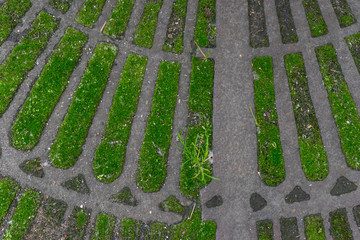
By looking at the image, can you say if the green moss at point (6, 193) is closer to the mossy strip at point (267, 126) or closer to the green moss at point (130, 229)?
A: the green moss at point (130, 229)

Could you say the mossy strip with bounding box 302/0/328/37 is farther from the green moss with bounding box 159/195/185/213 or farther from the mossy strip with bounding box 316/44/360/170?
the green moss with bounding box 159/195/185/213

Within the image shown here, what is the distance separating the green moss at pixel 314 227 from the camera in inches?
213

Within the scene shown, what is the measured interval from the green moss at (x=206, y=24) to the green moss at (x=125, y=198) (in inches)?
137

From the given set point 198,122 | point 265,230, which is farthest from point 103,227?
point 265,230

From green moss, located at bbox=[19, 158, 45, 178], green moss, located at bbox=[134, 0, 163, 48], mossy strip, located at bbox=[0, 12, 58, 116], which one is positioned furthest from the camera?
green moss, located at bbox=[134, 0, 163, 48]

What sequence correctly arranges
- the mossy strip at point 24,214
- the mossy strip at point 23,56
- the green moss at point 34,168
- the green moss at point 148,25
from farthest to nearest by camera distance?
the green moss at point 148,25 → the mossy strip at point 23,56 → the green moss at point 34,168 → the mossy strip at point 24,214

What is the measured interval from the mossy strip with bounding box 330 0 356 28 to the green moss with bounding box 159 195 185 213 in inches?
206

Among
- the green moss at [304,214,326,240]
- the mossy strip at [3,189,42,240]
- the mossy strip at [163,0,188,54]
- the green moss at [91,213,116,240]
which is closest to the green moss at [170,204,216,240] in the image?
the green moss at [91,213,116,240]

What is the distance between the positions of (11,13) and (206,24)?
14.0ft

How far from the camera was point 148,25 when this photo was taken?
18.8 ft

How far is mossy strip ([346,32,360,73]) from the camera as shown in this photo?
18.9ft

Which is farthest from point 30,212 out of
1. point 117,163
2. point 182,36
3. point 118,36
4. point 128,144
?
point 182,36

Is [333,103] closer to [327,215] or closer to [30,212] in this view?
[327,215]

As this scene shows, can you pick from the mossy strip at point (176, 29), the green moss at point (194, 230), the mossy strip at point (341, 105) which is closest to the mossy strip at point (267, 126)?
the mossy strip at point (341, 105)
